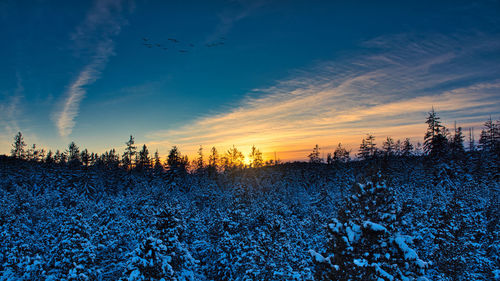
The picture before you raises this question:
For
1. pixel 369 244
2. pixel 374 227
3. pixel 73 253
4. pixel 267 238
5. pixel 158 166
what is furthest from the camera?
pixel 158 166

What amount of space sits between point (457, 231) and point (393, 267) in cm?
933

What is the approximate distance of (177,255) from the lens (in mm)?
13000

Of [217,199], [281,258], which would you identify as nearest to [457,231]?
[281,258]

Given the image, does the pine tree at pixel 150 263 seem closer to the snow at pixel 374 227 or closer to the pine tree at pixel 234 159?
the snow at pixel 374 227

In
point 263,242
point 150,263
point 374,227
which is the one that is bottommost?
point 263,242

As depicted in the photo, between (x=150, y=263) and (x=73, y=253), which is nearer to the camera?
(x=150, y=263)

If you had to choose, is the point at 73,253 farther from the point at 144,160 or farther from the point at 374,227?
the point at 144,160

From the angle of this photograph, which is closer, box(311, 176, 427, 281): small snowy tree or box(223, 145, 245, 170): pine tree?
box(311, 176, 427, 281): small snowy tree

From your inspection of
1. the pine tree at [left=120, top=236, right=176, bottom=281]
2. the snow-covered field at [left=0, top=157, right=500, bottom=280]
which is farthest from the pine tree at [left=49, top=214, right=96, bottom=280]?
the pine tree at [left=120, top=236, right=176, bottom=281]

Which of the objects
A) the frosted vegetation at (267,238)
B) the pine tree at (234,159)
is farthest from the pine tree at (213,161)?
the frosted vegetation at (267,238)

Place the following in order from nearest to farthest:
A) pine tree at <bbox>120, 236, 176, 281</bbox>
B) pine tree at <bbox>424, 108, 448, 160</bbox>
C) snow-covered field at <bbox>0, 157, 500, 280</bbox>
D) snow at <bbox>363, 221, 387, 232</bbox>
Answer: snow at <bbox>363, 221, 387, 232</bbox>
snow-covered field at <bbox>0, 157, 500, 280</bbox>
pine tree at <bbox>120, 236, 176, 281</bbox>
pine tree at <bbox>424, 108, 448, 160</bbox>

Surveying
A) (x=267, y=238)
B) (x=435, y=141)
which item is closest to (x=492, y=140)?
(x=435, y=141)

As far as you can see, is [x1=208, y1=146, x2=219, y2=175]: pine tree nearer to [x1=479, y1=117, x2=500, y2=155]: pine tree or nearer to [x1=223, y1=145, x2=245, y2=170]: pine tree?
[x1=223, y1=145, x2=245, y2=170]: pine tree

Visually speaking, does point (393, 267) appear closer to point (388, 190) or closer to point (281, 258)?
point (388, 190)
